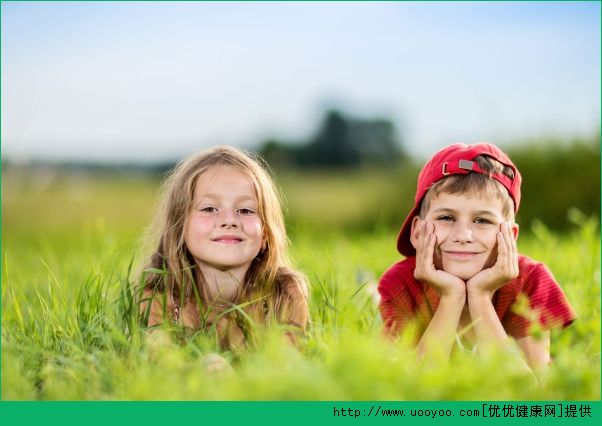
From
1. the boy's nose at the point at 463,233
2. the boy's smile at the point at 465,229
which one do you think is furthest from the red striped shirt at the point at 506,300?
the boy's nose at the point at 463,233

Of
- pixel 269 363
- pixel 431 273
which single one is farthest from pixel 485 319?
pixel 269 363

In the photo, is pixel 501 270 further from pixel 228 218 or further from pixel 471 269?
pixel 228 218

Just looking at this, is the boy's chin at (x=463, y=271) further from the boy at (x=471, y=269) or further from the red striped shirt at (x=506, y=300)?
the red striped shirt at (x=506, y=300)

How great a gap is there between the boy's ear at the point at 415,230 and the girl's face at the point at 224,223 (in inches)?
28.4

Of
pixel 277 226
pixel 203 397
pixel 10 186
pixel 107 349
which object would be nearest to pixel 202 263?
pixel 277 226

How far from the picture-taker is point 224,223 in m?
3.25

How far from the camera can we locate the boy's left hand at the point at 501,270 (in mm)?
3109

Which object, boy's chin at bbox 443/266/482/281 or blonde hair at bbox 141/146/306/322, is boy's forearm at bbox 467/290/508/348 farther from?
blonde hair at bbox 141/146/306/322

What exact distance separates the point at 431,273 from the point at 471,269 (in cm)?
20

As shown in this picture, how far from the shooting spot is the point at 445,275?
125 inches

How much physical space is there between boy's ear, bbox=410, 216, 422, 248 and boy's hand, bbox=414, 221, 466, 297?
4.0 inches

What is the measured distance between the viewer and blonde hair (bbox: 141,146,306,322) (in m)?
3.37

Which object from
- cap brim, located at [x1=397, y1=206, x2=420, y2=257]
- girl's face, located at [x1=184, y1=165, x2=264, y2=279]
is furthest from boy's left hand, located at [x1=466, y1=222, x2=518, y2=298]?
girl's face, located at [x1=184, y1=165, x2=264, y2=279]
